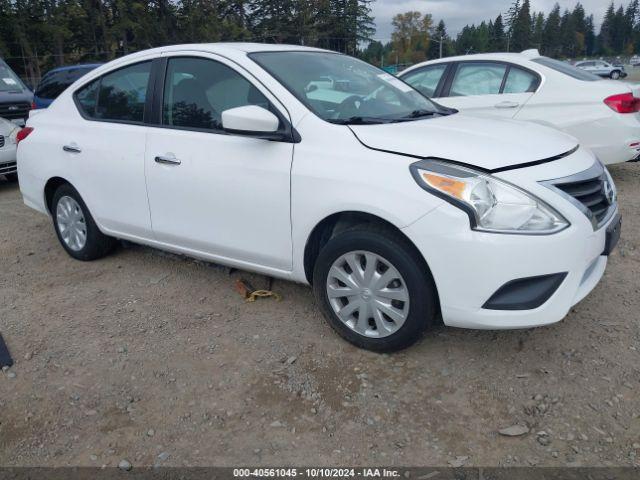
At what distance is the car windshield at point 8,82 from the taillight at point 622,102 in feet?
30.4

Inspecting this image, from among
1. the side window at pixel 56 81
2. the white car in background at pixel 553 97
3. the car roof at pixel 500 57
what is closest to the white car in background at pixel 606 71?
the car roof at pixel 500 57

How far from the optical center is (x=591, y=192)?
9.01ft

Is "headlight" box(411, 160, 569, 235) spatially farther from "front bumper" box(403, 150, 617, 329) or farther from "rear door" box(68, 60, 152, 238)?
"rear door" box(68, 60, 152, 238)

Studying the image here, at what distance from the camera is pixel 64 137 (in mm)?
4238

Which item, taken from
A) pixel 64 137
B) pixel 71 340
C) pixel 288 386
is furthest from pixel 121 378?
pixel 64 137

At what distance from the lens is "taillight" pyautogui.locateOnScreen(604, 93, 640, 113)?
571cm

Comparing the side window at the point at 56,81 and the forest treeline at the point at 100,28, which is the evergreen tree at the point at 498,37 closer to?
the forest treeline at the point at 100,28

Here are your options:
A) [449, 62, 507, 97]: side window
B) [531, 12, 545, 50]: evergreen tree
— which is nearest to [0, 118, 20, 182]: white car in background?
[449, 62, 507, 97]: side window

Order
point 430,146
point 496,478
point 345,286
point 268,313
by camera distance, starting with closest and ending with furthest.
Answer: point 496,478 < point 430,146 < point 345,286 < point 268,313

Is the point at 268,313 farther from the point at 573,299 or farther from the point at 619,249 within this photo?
the point at 619,249

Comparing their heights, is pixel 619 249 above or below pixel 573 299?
below

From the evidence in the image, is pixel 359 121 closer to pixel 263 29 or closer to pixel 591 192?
pixel 591 192

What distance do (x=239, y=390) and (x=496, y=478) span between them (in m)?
1.26

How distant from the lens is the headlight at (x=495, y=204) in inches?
97.2
